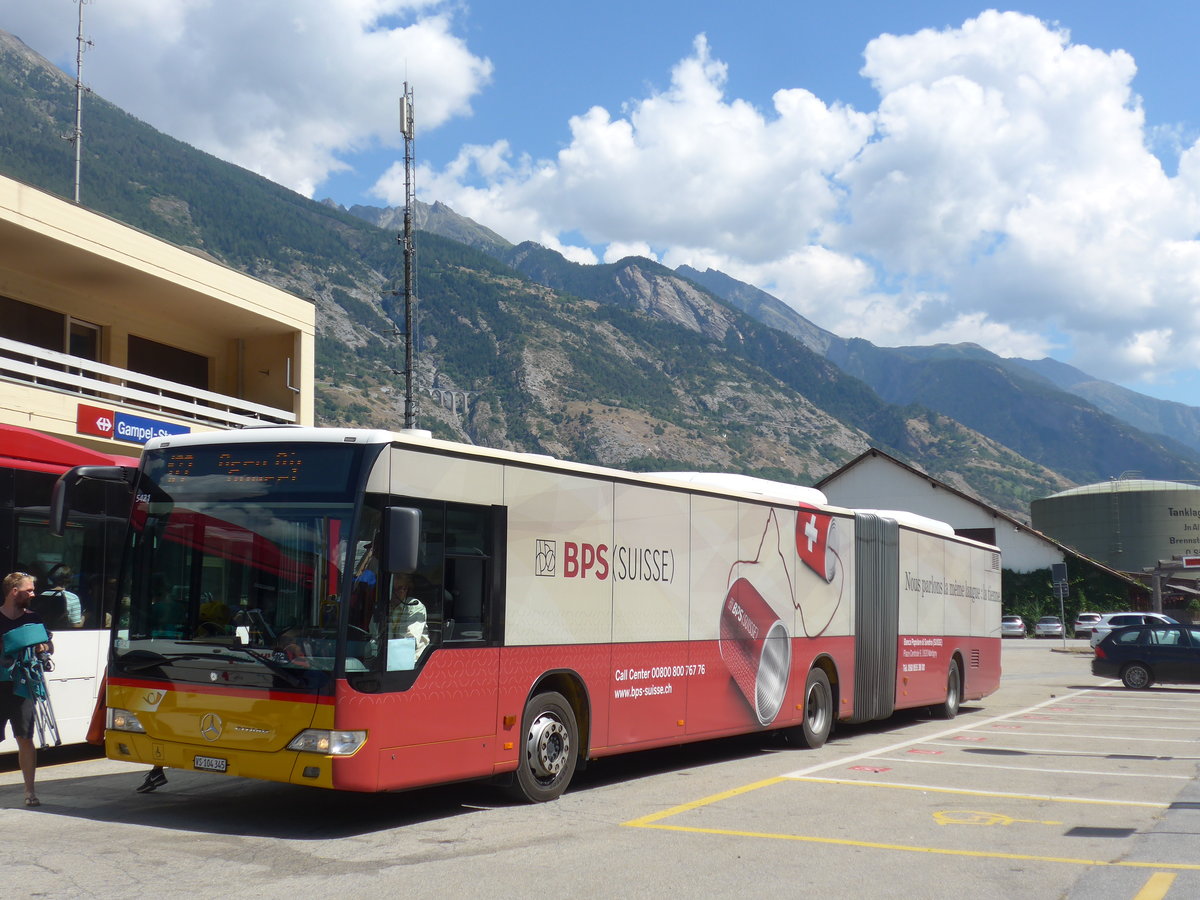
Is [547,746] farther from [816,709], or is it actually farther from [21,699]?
[816,709]

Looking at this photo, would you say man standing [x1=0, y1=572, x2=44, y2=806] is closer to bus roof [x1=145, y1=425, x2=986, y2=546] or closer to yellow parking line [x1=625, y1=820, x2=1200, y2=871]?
bus roof [x1=145, y1=425, x2=986, y2=546]

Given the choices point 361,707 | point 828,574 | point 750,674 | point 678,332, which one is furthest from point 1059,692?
point 678,332

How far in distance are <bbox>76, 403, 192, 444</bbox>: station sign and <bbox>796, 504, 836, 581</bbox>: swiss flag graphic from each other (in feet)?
33.8

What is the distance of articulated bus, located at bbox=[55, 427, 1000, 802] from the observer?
828 cm

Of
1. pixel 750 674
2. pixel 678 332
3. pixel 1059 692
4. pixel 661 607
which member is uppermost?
pixel 678 332

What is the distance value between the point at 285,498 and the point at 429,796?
3.39 meters

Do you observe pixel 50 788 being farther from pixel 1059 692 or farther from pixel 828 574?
pixel 1059 692

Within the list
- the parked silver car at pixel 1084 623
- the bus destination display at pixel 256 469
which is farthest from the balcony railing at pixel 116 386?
the parked silver car at pixel 1084 623

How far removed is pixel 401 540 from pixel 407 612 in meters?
0.70

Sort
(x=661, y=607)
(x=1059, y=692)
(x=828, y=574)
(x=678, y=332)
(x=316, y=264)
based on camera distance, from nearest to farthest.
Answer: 1. (x=661, y=607)
2. (x=828, y=574)
3. (x=1059, y=692)
4. (x=316, y=264)
5. (x=678, y=332)

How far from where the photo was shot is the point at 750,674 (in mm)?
13383

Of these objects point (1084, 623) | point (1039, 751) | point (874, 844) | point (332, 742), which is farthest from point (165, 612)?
point (1084, 623)

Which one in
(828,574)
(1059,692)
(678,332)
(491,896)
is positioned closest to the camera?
(491,896)

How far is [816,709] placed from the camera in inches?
596
